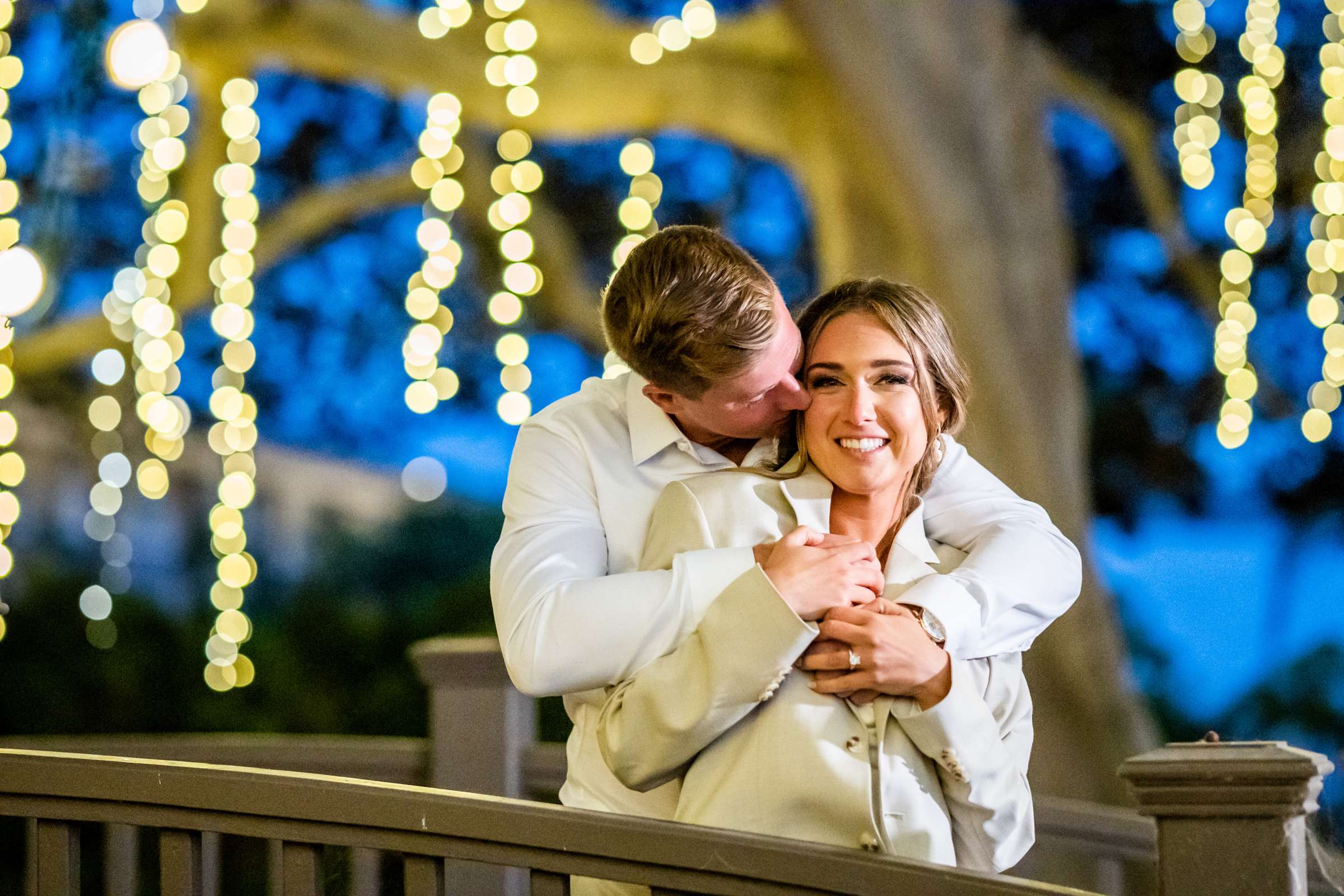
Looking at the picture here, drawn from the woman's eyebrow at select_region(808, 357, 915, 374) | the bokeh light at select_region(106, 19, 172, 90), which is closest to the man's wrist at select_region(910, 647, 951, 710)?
the woman's eyebrow at select_region(808, 357, 915, 374)

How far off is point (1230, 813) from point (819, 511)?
574 millimetres

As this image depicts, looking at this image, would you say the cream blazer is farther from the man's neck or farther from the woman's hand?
the man's neck

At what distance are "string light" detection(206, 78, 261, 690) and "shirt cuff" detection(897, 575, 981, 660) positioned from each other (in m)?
4.52

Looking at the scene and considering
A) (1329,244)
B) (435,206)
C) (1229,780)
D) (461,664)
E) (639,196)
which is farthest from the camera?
(639,196)

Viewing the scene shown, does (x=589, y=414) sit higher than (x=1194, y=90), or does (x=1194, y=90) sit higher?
(x=1194, y=90)

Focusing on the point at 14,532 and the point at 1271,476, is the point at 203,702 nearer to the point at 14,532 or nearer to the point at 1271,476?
the point at 14,532

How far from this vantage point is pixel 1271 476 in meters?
6.81

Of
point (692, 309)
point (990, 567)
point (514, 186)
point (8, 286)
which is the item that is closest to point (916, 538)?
point (990, 567)

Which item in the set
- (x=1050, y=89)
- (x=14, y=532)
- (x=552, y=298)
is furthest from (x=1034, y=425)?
(x=14, y=532)

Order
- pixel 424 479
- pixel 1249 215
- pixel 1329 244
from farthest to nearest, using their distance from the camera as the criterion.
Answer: pixel 424 479 → pixel 1249 215 → pixel 1329 244

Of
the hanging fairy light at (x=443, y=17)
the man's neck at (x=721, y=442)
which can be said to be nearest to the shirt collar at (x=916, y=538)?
the man's neck at (x=721, y=442)

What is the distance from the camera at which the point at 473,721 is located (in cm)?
311

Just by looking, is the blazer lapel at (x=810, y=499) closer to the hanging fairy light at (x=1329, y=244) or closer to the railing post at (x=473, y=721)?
the railing post at (x=473, y=721)

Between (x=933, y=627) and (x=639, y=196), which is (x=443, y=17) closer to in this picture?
(x=639, y=196)
